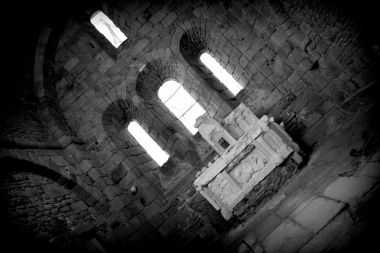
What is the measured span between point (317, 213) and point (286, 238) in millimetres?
479

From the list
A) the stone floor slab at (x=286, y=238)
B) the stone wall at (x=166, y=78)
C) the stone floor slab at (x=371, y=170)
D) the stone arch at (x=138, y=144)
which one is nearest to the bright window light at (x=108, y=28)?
the stone wall at (x=166, y=78)

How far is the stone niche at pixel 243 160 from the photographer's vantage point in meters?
4.53

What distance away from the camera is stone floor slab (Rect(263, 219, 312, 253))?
115 inches

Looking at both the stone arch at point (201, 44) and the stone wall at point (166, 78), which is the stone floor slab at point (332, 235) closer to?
the stone wall at point (166, 78)

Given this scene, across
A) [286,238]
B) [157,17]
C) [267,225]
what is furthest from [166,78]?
[286,238]

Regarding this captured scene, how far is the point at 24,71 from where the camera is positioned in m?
6.94

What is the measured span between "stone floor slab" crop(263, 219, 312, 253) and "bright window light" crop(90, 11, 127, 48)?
19.5ft

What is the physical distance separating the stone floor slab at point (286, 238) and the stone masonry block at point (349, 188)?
1.86 feet

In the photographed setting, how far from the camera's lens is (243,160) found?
4719 mm

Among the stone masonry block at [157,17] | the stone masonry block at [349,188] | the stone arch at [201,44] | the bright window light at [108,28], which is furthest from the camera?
the bright window light at [108,28]

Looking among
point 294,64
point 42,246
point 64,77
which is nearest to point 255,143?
point 294,64

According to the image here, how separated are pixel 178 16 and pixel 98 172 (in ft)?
14.1

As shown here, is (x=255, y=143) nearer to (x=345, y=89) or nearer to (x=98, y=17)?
(x=345, y=89)

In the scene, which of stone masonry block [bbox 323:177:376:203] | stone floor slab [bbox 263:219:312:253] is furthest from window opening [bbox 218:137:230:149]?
stone masonry block [bbox 323:177:376:203]
